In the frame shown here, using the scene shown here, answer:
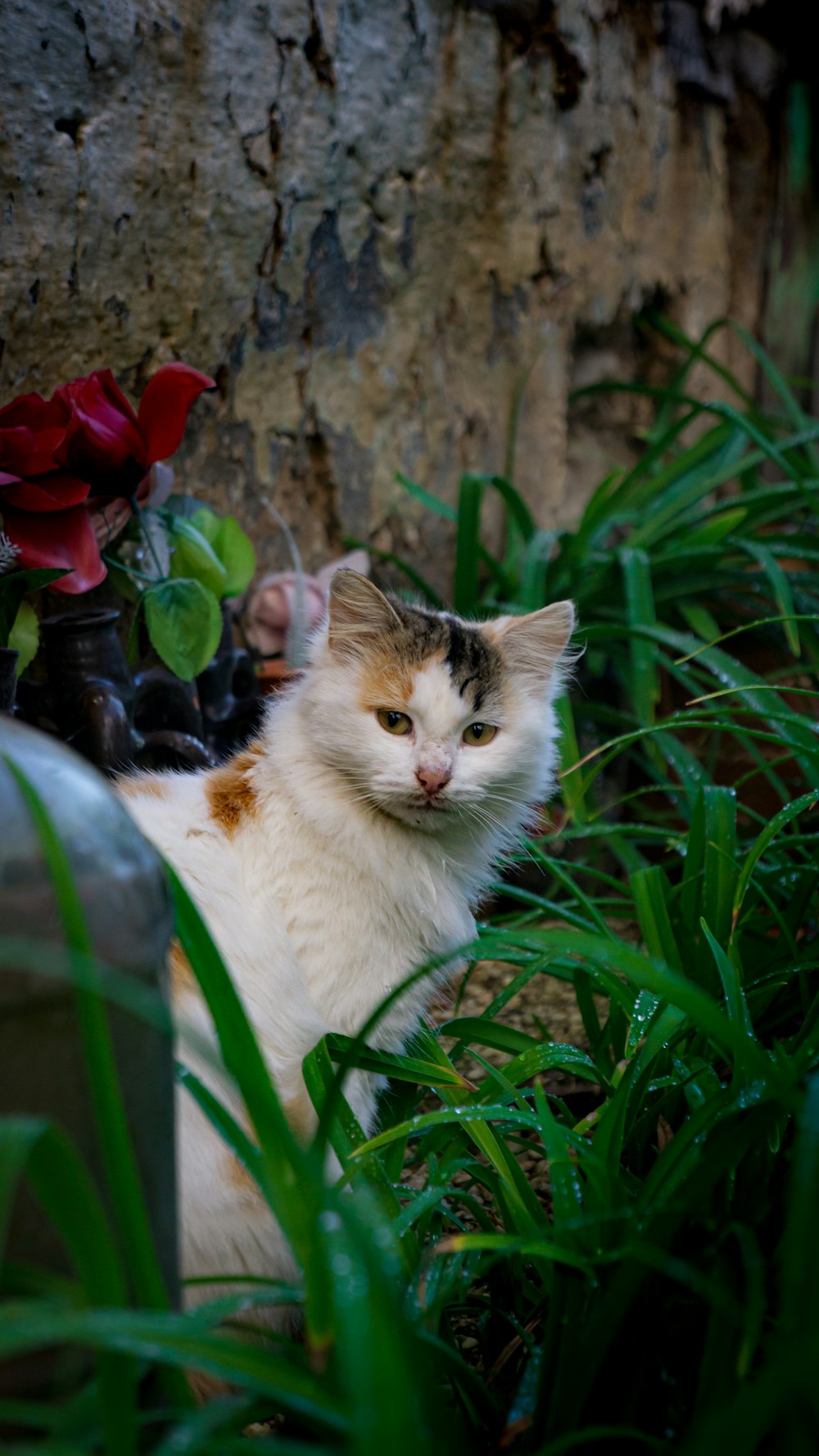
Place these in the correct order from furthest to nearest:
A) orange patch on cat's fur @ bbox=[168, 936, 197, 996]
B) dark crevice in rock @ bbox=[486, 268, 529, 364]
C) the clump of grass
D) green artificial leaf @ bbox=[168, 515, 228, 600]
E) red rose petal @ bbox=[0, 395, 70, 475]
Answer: dark crevice in rock @ bbox=[486, 268, 529, 364] → green artificial leaf @ bbox=[168, 515, 228, 600] → red rose petal @ bbox=[0, 395, 70, 475] → orange patch on cat's fur @ bbox=[168, 936, 197, 996] → the clump of grass

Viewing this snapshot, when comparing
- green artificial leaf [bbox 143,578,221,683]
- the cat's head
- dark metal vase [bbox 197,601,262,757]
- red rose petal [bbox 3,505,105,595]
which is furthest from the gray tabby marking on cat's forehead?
dark metal vase [bbox 197,601,262,757]

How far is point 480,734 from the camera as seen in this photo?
1379 mm

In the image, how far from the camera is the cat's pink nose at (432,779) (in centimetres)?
126

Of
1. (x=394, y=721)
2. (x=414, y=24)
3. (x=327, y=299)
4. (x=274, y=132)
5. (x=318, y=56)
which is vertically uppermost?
(x=414, y=24)

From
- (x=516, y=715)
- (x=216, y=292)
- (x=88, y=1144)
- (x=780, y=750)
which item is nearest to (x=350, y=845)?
(x=516, y=715)

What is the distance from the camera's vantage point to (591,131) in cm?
279

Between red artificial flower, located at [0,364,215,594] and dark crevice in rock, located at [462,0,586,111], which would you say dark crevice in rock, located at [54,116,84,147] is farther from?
dark crevice in rock, located at [462,0,586,111]

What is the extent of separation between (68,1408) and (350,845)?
2.30ft

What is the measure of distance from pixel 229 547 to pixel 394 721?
682 millimetres

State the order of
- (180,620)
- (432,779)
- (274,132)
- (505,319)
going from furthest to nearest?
(505,319), (274,132), (180,620), (432,779)

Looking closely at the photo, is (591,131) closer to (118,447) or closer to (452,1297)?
(118,447)

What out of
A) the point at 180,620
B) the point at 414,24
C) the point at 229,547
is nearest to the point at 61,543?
the point at 180,620

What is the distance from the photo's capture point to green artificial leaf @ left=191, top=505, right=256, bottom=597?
6.14 feet

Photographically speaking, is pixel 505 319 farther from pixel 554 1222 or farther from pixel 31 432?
pixel 554 1222
